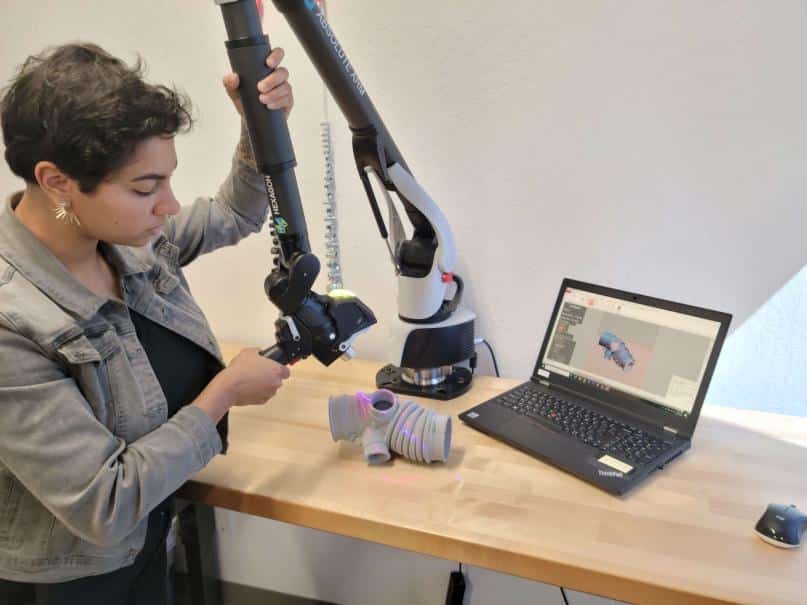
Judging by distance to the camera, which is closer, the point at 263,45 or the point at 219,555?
the point at 263,45

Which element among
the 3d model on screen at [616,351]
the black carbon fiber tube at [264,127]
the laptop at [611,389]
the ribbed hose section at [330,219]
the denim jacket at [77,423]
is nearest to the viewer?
the denim jacket at [77,423]

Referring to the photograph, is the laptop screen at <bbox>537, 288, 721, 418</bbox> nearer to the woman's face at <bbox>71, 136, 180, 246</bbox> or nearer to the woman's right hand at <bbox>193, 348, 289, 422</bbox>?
the woman's right hand at <bbox>193, 348, 289, 422</bbox>

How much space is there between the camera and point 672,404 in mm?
944

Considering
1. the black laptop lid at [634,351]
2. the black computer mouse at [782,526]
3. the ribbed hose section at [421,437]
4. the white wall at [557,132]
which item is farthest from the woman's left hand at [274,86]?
the black computer mouse at [782,526]

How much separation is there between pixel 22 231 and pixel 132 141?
0.18 m

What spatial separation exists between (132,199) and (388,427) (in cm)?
48

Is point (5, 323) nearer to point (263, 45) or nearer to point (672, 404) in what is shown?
point (263, 45)

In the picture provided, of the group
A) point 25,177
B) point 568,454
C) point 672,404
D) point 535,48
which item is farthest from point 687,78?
point 25,177

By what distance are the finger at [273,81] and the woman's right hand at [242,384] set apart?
0.37 meters

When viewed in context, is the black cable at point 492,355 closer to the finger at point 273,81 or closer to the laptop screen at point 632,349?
the laptop screen at point 632,349

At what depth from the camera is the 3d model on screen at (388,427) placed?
880 millimetres

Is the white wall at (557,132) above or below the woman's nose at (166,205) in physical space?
above

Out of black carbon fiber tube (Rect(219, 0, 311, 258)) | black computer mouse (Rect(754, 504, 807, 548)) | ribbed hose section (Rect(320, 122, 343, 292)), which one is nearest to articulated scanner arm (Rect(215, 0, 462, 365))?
black carbon fiber tube (Rect(219, 0, 311, 258))

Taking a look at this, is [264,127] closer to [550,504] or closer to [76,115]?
[76,115]
